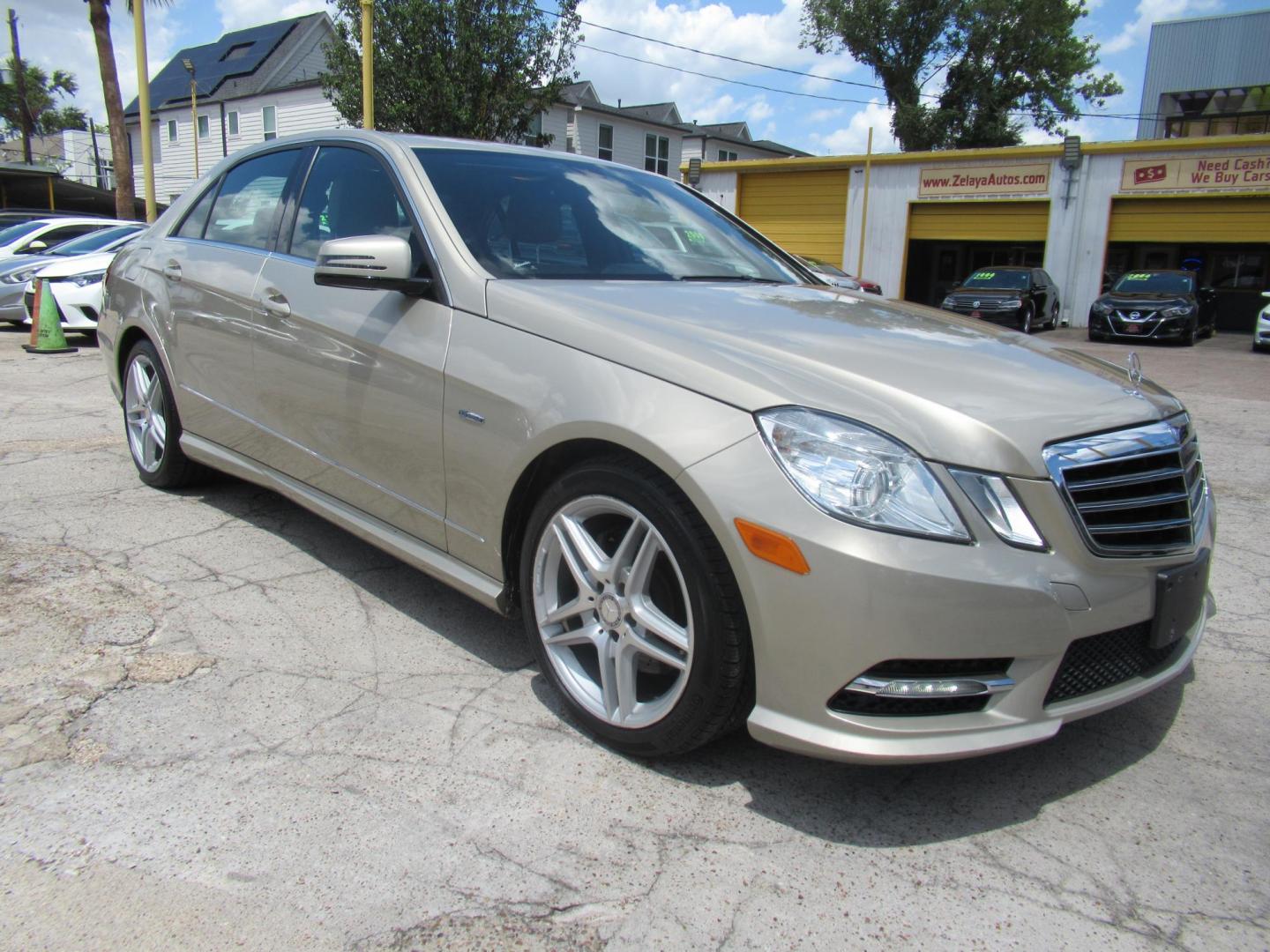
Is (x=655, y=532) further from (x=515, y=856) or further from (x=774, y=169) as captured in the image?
(x=774, y=169)

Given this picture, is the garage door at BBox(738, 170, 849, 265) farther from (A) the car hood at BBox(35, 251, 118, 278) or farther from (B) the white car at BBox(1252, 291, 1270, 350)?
(A) the car hood at BBox(35, 251, 118, 278)

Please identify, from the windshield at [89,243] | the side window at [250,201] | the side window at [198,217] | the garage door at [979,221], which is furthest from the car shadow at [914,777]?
the garage door at [979,221]

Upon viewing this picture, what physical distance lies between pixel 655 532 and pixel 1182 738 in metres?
1.69

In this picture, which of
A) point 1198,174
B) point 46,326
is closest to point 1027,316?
point 1198,174

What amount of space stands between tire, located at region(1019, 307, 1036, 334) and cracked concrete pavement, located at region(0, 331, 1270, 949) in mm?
18849

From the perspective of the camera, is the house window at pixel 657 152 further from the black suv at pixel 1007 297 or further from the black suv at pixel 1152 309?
the black suv at pixel 1152 309

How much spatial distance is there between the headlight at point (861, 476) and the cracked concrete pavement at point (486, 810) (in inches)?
30.7

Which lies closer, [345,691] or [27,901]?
[27,901]

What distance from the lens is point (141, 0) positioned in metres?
17.1

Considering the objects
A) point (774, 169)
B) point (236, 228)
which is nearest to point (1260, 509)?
point (236, 228)

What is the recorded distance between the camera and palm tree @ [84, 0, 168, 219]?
72.0ft

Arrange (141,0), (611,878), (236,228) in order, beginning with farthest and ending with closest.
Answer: (141,0) < (236,228) < (611,878)

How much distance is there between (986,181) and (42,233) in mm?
22912

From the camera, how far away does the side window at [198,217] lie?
4.46m
